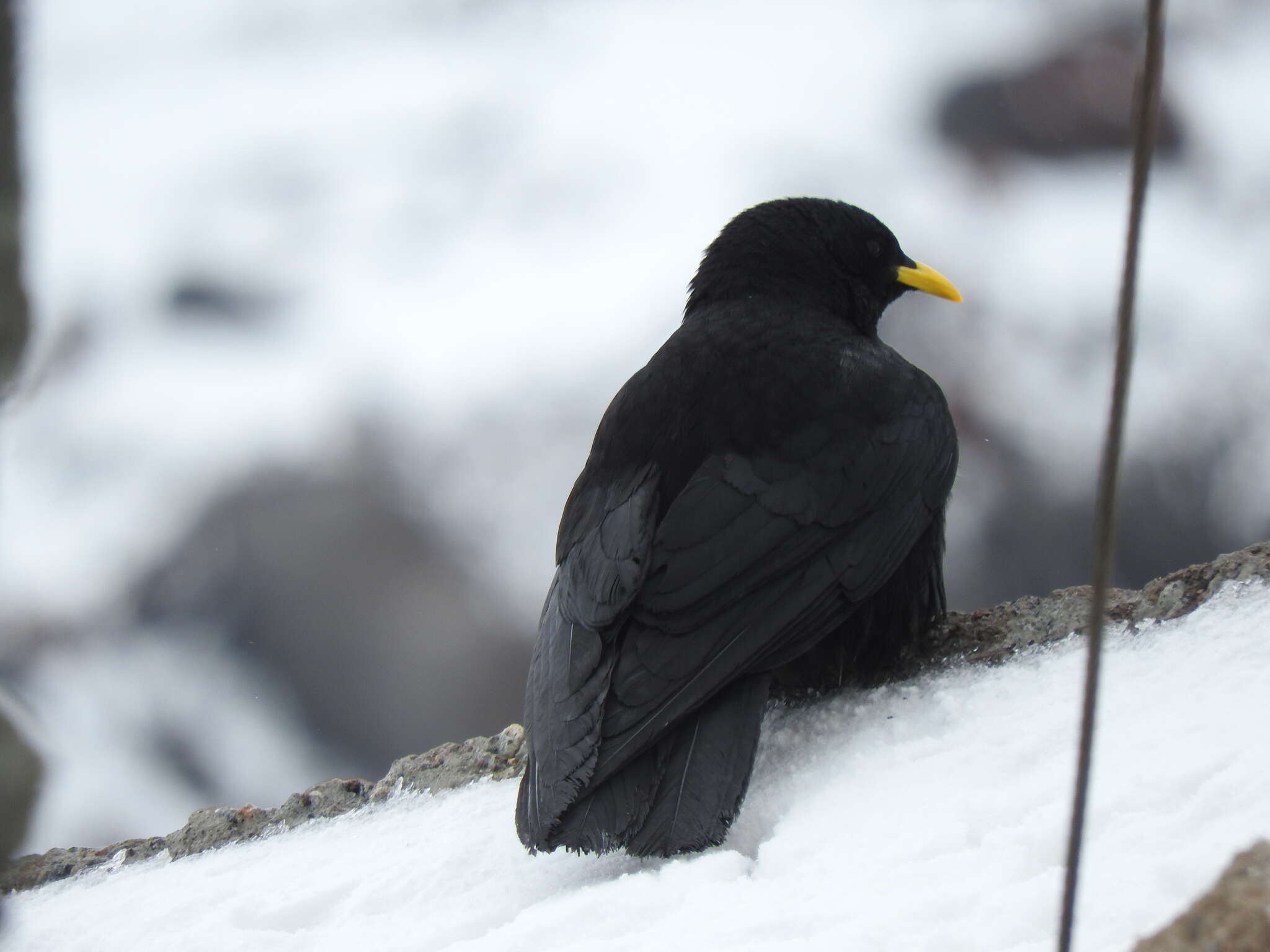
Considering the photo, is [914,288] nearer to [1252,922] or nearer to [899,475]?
[899,475]

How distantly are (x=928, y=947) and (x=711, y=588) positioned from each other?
77cm

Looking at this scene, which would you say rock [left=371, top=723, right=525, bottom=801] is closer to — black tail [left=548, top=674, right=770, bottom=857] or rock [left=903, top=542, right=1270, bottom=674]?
black tail [left=548, top=674, right=770, bottom=857]

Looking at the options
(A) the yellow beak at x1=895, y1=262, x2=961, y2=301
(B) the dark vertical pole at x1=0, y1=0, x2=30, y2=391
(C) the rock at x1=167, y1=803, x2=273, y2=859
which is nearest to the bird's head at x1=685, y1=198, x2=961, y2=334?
(A) the yellow beak at x1=895, y1=262, x2=961, y2=301

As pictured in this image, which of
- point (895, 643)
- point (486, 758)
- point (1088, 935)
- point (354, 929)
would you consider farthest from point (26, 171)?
point (1088, 935)

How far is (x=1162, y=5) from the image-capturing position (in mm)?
753

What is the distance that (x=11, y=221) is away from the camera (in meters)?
2.88

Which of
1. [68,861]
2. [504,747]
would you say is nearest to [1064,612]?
[504,747]

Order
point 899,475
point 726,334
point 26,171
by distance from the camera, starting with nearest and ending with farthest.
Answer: point 899,475 → point 726,334 → point 26,171

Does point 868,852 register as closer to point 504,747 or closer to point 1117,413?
point 1117,413

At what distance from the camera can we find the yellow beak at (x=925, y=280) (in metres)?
2.87

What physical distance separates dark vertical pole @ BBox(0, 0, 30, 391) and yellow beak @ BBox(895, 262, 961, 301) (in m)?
2.15

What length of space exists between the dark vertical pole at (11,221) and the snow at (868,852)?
4.09 feet

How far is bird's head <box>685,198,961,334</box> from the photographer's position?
2.75 m

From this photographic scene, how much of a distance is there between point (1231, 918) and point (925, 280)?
2059mm
